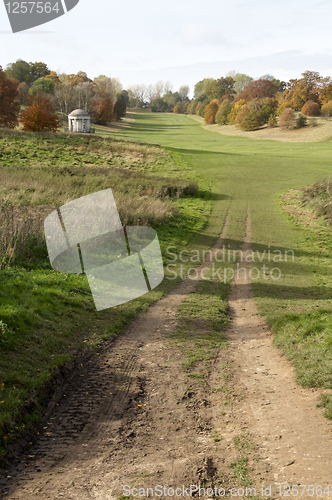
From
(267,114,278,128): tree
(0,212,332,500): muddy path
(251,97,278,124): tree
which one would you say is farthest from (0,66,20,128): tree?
(0,212,332,500): muddy path

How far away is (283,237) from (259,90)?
Answer: 99.1m

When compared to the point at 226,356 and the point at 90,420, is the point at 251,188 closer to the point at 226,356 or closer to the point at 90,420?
the point at 226,356

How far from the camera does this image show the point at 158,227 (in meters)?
21.8

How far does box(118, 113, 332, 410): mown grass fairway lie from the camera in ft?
26.3

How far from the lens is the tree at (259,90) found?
10844cm

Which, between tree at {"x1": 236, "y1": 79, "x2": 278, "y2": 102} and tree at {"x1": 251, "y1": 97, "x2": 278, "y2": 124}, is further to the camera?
tree at {"x1": 236, "y1": 79, "x2": 278, "y2": 102}

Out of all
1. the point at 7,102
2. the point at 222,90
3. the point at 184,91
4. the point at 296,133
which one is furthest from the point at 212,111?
the point at 184,91

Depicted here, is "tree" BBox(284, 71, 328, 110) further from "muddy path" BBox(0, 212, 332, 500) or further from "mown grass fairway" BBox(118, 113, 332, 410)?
"muddy path" BBox(0, 212, 332, 500)

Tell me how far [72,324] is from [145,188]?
21.5m

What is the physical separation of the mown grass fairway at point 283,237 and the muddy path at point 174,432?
2.22 feet

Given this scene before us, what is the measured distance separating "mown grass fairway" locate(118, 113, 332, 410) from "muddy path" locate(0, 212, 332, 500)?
0.68 meters

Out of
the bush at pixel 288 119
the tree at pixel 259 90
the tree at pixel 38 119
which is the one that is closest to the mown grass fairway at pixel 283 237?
the bush at pixel 288 119

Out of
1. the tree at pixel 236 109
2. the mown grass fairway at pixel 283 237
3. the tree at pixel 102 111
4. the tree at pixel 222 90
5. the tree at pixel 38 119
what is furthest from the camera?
the tree at pixel 222 90

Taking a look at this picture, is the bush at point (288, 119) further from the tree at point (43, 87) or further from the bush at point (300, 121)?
the tree at point (43, 87)
